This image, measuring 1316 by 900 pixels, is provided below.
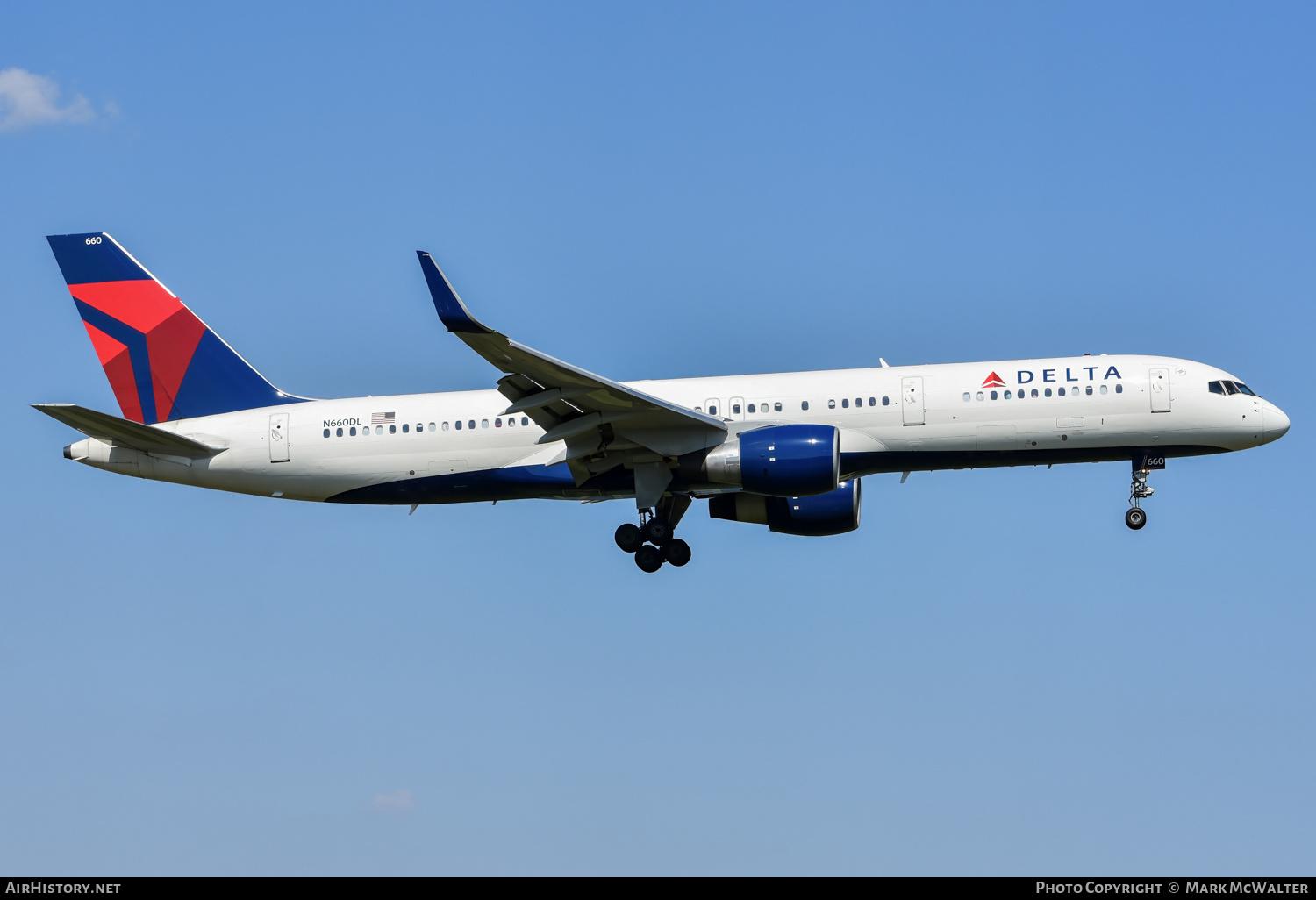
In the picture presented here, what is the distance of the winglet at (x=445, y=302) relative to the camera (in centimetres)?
2839

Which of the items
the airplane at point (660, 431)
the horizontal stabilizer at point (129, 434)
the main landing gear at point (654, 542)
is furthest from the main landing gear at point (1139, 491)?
the horizontal stabilizer at point (129, 434)

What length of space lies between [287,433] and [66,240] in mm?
8720

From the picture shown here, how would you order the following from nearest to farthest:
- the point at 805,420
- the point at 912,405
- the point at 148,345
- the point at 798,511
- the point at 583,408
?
the point at 583,408
the point at 912,405
the point at 805,420
the point at 798,511
the point at 148,345

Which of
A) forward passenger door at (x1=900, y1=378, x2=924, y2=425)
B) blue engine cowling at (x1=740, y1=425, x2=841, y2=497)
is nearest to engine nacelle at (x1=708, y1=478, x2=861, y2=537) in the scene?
forward passenger door at (x1=900, y1=378, x2=924, y2=425)

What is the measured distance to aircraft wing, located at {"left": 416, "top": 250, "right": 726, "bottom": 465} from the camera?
99.7 feet

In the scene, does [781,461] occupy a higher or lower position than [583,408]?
lower

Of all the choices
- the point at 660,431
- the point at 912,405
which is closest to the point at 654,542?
the point at 660,431

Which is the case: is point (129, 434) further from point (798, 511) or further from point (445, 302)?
point (798, 511)

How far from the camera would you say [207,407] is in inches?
1476

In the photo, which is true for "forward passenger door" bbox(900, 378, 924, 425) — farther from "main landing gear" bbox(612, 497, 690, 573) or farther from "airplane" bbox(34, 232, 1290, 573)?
"main landing gear" bbox(612, 497, 690, 573)

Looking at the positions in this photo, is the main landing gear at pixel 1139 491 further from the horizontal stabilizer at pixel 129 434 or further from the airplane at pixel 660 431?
the horizontal stabilizer at pixel 129 434

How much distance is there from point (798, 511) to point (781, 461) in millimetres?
5453

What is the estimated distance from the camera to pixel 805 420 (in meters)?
34.5
